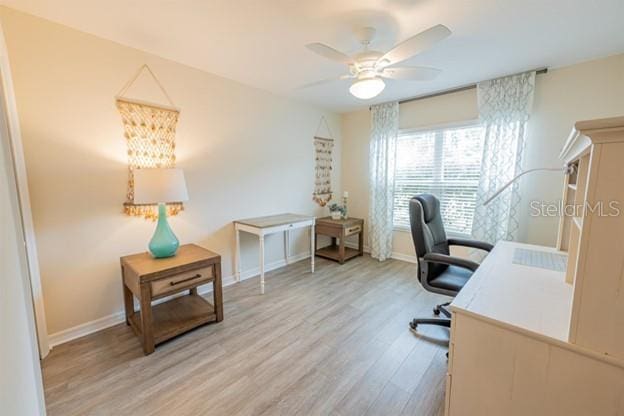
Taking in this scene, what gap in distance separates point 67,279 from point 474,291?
2776 mm

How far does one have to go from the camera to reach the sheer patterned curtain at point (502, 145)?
8.52 ft

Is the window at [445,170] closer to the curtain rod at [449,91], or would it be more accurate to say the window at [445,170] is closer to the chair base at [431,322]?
the curtain rod at [449,91]

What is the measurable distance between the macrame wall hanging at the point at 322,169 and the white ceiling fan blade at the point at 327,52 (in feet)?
6.84

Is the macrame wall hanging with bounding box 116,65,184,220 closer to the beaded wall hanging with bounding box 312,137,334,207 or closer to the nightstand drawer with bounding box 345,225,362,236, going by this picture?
the beaded wall hanging with bounding box 312,137,334,207

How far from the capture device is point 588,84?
236cm

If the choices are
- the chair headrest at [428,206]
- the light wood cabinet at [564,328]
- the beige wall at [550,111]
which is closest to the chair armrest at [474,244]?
the chair headrest at [428,206]

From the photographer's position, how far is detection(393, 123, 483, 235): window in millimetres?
3043

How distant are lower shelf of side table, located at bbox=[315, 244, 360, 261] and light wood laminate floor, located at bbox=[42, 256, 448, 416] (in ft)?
4.02

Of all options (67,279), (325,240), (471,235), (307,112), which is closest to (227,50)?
(307,112)

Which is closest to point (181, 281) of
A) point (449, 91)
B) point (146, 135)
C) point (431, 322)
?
point (146, 135)

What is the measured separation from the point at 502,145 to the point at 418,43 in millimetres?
1916

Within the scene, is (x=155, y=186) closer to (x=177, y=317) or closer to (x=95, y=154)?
(x=95, y=154)

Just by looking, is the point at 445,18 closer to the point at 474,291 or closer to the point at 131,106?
the point at 474,291

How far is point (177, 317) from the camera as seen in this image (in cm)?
207
